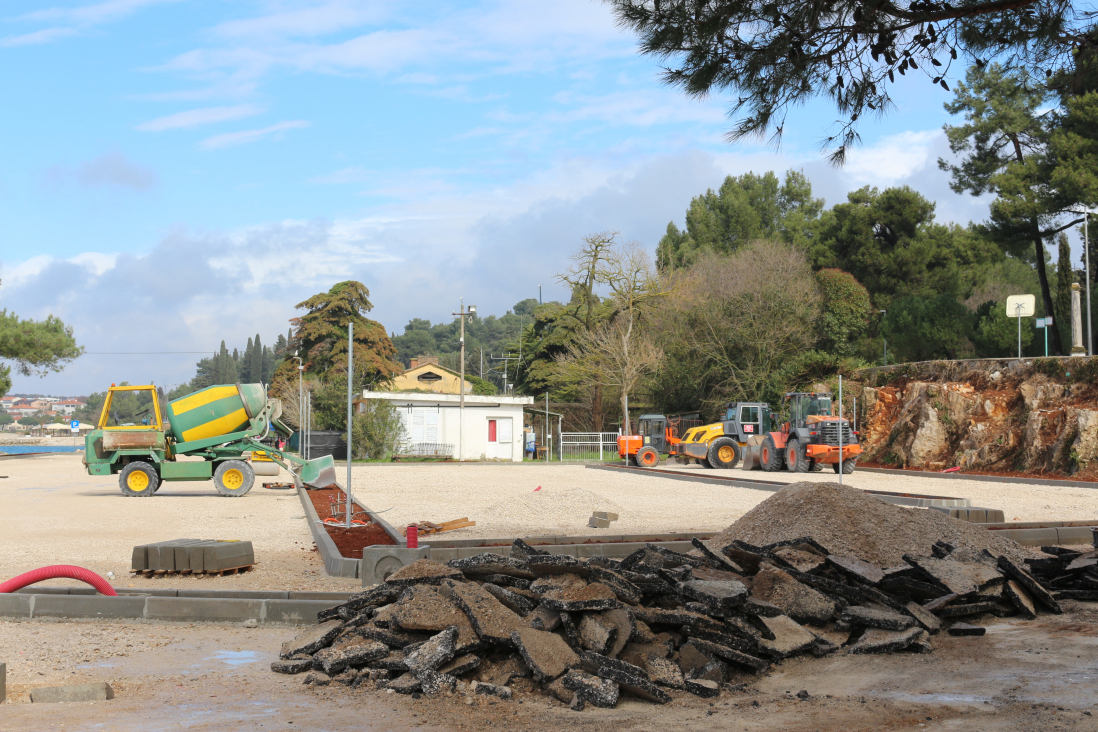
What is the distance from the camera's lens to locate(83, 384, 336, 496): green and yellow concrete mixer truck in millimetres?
19031

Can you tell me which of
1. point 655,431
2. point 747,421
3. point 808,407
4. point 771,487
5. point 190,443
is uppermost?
point 808,407

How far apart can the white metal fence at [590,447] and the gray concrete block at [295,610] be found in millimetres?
33667

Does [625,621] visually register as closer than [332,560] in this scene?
Yes

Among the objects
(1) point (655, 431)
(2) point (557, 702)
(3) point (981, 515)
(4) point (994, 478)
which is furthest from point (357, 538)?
(1) point (655, 431)

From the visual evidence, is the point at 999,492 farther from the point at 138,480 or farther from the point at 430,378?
the point at 430,378

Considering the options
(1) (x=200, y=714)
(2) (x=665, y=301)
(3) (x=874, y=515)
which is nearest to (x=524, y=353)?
(2) (x=665, y=301)

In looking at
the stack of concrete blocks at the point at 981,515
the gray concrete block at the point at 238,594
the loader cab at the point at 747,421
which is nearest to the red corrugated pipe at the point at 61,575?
the gray concrete block at the point at 238,594

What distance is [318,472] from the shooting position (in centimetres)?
1862

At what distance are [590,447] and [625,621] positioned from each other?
3614cm

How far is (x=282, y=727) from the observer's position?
4402 millimetres

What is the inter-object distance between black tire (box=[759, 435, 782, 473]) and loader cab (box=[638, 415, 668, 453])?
23.7 ft

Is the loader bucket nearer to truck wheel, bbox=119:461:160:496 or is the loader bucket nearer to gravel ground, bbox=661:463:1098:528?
truck wheel, bbox=119:461:160:496

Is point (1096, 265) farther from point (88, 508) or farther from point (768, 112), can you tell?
point (88, 508)

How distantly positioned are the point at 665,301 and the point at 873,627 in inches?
1424
